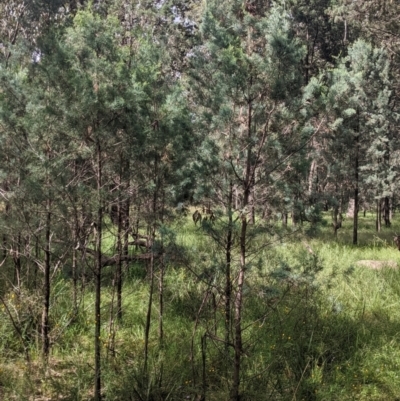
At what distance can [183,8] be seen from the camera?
22.4m

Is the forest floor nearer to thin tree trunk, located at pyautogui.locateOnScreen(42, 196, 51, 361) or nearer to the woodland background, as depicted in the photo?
the woodland background

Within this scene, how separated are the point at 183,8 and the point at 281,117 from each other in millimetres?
20752

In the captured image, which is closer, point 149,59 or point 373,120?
point 149,59

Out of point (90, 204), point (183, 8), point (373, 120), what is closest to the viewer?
point (90, 204)

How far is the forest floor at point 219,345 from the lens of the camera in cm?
445

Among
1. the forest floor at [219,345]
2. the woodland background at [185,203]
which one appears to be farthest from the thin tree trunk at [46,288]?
the forest floor at [219,345]

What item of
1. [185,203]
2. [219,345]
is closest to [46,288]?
[185,203]

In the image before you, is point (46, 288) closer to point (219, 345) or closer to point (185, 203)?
point (185, 203)

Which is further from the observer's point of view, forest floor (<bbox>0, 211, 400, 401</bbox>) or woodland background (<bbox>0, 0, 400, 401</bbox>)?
forest floor (<bbox>0, 211, 400, 401</bbox>)

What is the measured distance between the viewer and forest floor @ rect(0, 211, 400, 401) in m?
4.45

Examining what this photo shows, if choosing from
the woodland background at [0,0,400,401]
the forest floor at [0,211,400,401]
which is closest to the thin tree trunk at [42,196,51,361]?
the woodland background at [0,0,400,401]

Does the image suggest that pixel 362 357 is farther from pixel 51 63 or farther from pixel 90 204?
pixel 51 63

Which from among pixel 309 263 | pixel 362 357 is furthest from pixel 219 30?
pixel 362 357

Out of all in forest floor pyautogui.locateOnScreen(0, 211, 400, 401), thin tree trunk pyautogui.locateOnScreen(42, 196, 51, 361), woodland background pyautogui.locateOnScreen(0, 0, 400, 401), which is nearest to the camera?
woodland background pyautogui.locateOnScreen(0, 0, 400, 401)
